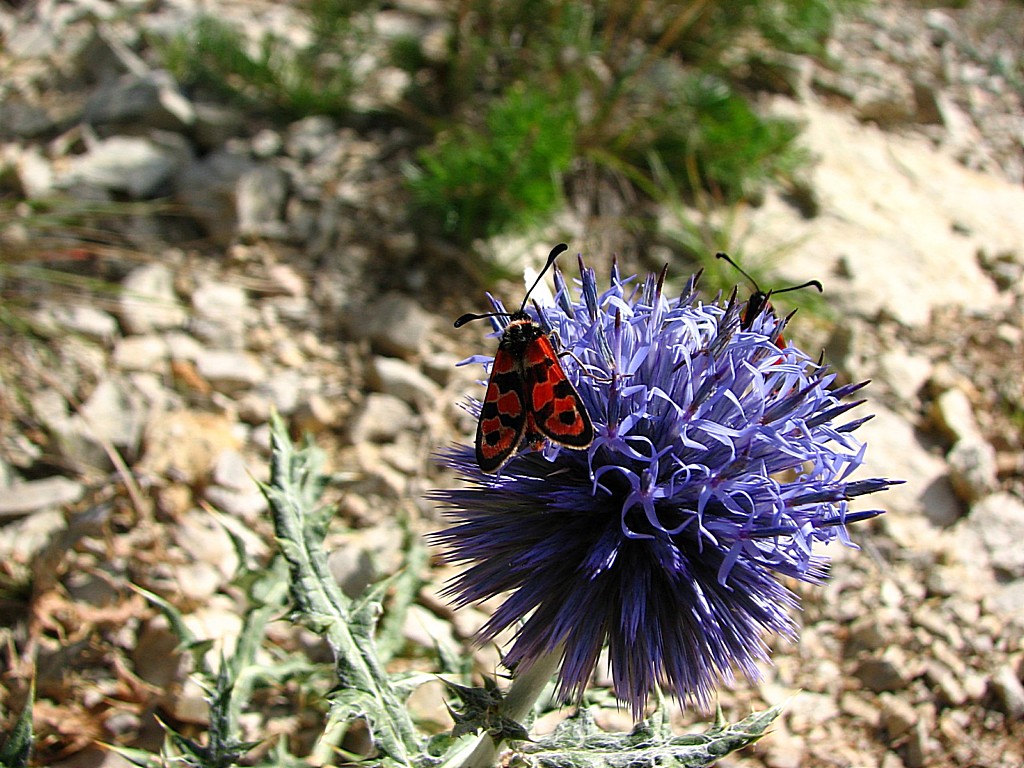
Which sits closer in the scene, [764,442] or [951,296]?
[764,442]

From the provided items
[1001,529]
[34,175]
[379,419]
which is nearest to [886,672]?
[1001,529]

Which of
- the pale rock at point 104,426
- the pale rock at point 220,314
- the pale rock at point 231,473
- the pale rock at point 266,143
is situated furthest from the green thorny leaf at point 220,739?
the pale rock at point 266,143

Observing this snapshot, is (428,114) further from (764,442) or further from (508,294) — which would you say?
(764,442)

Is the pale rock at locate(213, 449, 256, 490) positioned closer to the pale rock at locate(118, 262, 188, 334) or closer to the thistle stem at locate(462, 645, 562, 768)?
the pale rock at locate(118, 262, 188, 334)

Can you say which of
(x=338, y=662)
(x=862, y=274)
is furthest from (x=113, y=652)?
(x=862, y=274)

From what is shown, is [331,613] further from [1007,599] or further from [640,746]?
[1007,599]

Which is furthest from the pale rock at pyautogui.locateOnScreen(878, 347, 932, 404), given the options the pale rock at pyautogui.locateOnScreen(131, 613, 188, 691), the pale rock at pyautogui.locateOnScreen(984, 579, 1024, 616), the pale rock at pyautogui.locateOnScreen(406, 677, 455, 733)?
the pale rock at pyautogui.locateOnScreen(131, 613, 188, 691)

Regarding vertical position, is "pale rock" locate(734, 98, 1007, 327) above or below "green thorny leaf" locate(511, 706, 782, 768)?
A: below
